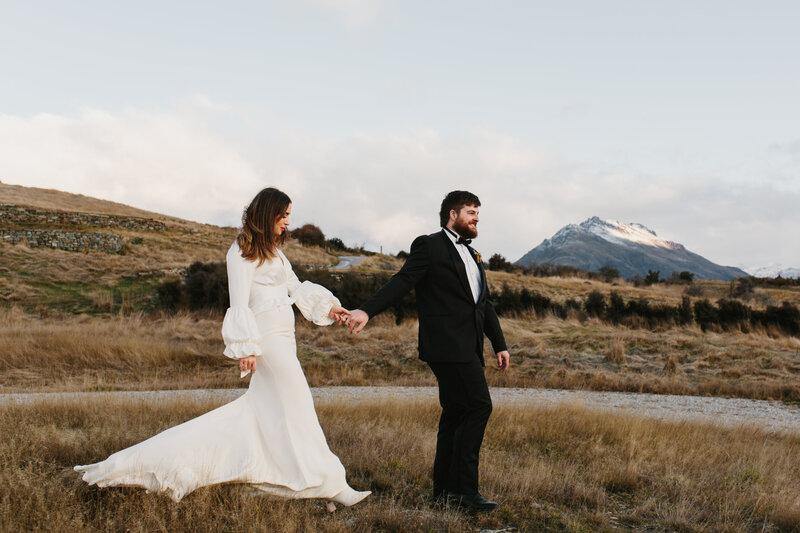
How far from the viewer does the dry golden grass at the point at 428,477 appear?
151 inches

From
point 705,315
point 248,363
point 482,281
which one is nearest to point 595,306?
point 705,315

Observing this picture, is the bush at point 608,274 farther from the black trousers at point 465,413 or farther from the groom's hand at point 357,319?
the groom's hand at point 357,319

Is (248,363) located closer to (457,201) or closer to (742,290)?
(457,201)

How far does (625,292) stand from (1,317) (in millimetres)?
32723

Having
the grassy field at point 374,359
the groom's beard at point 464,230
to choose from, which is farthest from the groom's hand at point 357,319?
the grassy field at point 374,359

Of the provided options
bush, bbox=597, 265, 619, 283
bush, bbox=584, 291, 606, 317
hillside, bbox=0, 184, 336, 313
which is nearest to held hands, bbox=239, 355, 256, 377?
hillside, bbox=0, 184, 336, 313

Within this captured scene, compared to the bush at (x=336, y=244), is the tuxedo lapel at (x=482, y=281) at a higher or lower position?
lower

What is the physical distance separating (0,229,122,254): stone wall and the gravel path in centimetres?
2906

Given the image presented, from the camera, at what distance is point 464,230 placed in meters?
4.72

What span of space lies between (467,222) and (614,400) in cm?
875

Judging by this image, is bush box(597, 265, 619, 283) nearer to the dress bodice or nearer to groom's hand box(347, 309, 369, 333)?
groom's hand box(347, 309, 369, 333)

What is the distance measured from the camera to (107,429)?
242 inches

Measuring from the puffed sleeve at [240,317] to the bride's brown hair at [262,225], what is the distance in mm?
74

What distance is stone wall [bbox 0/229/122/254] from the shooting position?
1378 inches
